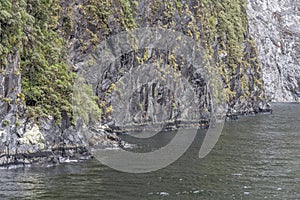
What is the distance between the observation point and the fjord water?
43656mm

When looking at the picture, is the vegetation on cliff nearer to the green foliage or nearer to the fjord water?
the green foliage

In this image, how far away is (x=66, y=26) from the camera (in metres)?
79.1

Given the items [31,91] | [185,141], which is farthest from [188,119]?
[31,91]

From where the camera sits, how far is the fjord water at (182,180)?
43.7m

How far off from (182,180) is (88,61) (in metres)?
40.1

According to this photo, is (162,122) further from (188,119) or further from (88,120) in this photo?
(88,120)

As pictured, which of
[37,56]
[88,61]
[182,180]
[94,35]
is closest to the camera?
[182,180]

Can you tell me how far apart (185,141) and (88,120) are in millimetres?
18128

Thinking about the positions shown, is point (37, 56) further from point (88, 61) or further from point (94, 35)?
point (94, 35)

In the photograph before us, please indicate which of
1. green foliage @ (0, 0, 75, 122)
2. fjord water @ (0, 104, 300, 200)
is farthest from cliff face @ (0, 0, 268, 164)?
fjord water @ (0, 104, 300, 200)

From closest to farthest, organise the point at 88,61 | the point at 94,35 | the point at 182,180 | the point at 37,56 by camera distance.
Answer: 1. the point at 182,180
2. the point at 37,56
3. the point at 88,61
4. the point at 94,35

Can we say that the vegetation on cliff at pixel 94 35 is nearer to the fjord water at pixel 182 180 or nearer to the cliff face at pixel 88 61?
the cliff face at pixel 88 61

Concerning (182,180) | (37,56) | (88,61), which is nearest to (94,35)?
(88,61)

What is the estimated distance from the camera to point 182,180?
4988cm
